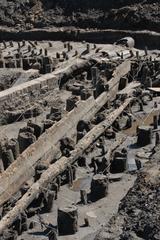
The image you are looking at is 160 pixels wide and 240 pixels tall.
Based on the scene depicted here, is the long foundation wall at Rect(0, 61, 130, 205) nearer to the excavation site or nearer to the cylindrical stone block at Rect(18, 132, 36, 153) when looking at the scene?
the excavation site

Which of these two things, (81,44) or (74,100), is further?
(81,44)

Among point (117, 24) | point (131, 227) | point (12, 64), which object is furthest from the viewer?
point (117, 24)

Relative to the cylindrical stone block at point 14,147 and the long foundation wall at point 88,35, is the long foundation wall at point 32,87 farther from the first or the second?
the long foundation wall at point 88,35

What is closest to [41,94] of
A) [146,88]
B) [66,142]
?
[146,88]

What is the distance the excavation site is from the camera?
575 inches

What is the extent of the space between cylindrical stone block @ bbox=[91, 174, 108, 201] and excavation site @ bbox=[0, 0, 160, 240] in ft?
0.10

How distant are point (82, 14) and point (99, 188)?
21.5 m

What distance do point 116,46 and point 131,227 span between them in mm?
19504

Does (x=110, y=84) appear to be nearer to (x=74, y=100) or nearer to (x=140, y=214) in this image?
(x=74, y=100)

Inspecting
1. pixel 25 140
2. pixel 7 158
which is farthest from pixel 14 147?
pixel 7 158

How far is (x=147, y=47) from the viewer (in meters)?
31.6

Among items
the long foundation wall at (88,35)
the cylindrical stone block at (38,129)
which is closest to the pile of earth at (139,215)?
the cylindrical stone block at (38,129)

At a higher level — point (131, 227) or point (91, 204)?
point (131, 227)

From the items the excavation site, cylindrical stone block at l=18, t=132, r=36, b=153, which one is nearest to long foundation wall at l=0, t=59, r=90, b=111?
the excavation site
